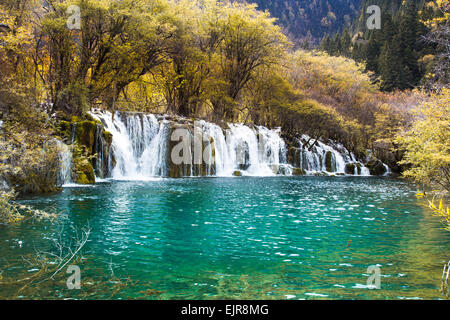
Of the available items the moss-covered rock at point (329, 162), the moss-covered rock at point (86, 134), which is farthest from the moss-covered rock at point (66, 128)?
the moss-covered rock at point (329, 162)

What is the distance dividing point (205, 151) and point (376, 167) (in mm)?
24438

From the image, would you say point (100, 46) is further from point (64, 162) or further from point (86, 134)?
point (64, 162)

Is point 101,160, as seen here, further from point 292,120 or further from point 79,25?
point 292,120

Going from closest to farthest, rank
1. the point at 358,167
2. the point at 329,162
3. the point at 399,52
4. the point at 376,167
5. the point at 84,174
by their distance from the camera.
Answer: the point at 84,174
the point at 329,162
the point at 358,167
the point at 376,167
the point at 399,52

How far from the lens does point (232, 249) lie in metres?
7.79

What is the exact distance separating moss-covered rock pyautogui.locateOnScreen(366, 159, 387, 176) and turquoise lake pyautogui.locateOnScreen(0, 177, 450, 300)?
29.6 meters

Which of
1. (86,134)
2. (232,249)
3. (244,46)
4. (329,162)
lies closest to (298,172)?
(329,162)

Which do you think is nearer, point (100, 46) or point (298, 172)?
point (100, 46)

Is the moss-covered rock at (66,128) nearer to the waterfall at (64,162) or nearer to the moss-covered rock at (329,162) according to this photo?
the waterfall at (64,162)

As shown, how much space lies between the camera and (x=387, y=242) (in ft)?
28.1

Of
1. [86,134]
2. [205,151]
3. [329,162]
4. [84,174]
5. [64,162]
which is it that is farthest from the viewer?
[329,162]

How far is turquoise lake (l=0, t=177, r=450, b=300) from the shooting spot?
538cm

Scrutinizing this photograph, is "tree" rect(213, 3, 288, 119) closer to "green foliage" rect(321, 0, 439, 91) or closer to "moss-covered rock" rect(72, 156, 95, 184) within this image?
"moss-covered rock" rect(72, 156, 95, 184)

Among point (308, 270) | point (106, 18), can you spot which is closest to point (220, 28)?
point (106, 18)
